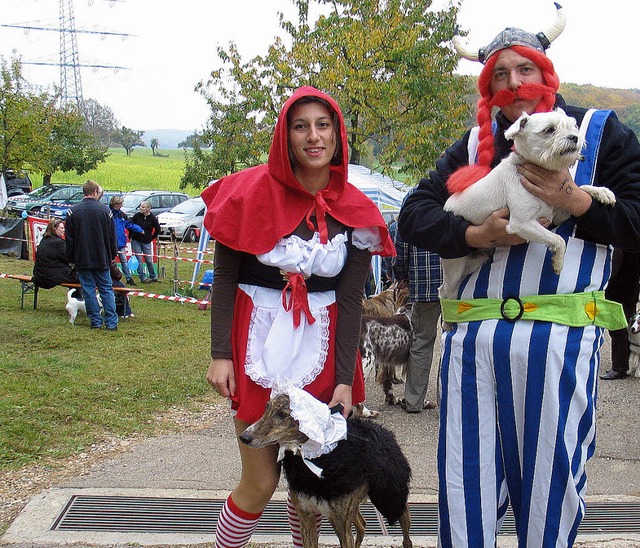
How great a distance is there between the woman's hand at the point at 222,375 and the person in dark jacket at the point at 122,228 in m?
10.8

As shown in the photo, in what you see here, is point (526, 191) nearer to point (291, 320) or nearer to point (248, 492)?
point (291, 320)

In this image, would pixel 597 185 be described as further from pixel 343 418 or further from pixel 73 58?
pixel 73 58

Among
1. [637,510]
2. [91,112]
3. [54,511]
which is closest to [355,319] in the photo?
[54,511]

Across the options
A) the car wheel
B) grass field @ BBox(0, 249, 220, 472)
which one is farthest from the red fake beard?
the car wheel

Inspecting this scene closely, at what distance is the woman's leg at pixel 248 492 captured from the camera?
2.61 metres

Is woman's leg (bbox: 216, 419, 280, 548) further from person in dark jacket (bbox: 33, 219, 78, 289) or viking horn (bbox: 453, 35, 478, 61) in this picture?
person in dark jacket (bbox: 33, 219, 78, 289)

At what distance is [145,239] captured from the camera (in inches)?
568

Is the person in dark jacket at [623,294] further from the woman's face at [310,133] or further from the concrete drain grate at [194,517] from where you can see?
the woman's face at [310,133]

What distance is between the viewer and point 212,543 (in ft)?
11.4

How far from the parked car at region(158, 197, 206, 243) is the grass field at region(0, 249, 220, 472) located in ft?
34.5

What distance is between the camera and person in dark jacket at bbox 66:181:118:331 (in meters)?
9.38

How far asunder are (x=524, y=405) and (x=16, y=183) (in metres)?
32.9

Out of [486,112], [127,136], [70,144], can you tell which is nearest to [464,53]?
[486,112]

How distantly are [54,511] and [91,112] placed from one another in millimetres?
75158
